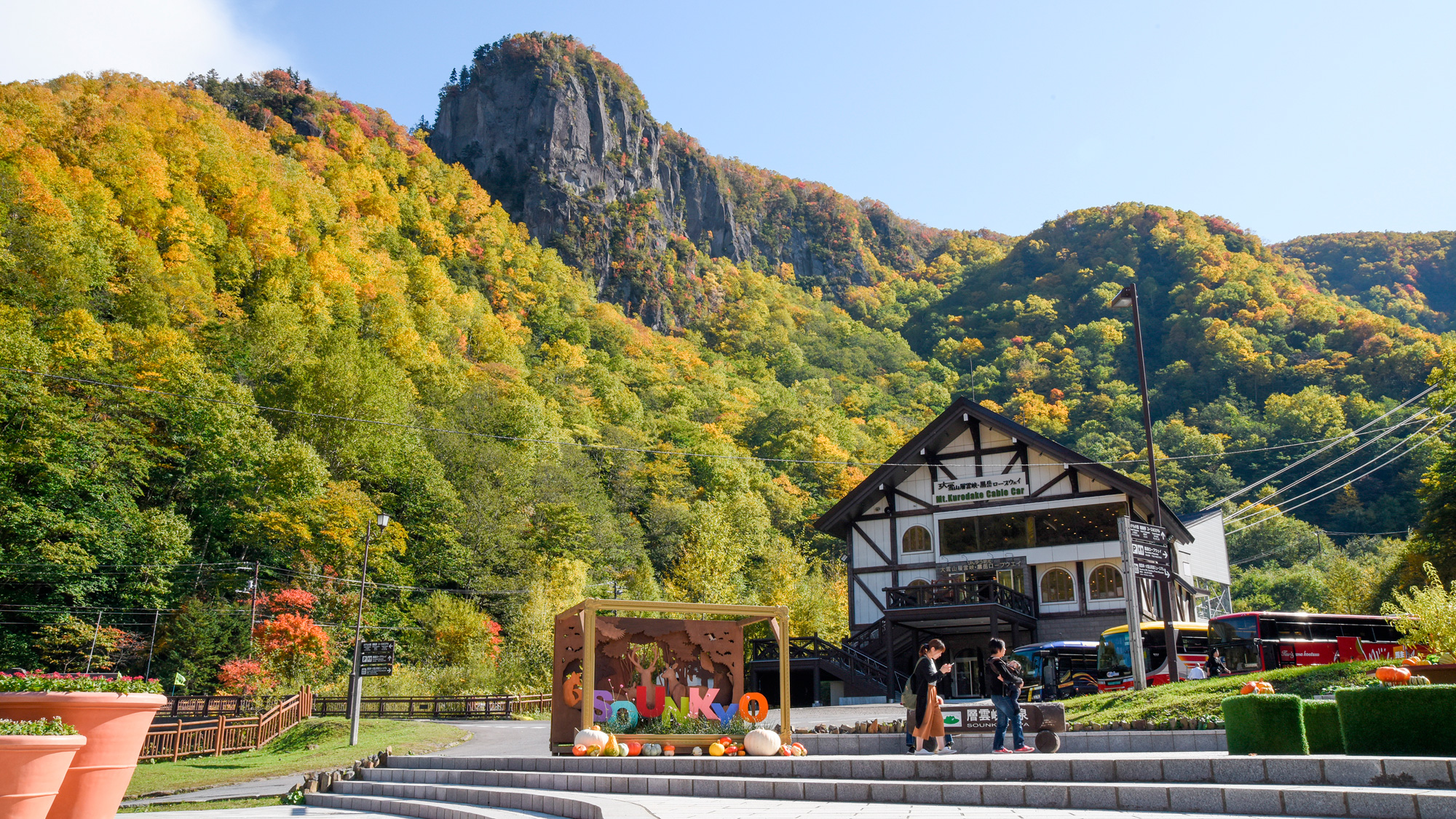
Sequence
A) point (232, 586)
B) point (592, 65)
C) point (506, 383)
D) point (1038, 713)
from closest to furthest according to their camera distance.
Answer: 1. point (1038, 713)
2. point (232, 586)
3. point (506, 383)
4. point (592, 65)

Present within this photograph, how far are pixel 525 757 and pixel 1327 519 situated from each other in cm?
8042

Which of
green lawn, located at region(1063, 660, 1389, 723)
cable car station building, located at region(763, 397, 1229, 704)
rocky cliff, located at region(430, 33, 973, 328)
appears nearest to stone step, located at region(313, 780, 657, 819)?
green lawn, located at region(1063, 660, 1389, 723)

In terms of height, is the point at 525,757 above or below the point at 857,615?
below

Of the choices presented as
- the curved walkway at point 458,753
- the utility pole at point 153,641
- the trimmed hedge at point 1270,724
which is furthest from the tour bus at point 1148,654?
the utility pole at point 153,641

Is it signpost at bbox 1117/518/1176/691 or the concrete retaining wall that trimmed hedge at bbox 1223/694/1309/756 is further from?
signpost at bbox 1117/518/1176/691

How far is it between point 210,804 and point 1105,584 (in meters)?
24.6

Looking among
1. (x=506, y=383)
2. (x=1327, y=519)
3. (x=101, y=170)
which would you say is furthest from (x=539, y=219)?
(x=1327, y=519)

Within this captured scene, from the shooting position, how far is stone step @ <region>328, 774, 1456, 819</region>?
21.0ft

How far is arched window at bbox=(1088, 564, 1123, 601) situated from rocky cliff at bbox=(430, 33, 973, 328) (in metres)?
78.2

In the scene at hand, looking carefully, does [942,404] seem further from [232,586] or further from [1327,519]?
[232,586]

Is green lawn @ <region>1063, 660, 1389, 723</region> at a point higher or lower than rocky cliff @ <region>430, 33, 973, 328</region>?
lower

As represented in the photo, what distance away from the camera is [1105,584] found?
96.8 feet

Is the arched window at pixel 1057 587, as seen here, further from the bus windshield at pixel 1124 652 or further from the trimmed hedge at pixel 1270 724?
the trimmed hedge at pixel 1270 724

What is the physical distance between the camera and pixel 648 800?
29.9 feet
